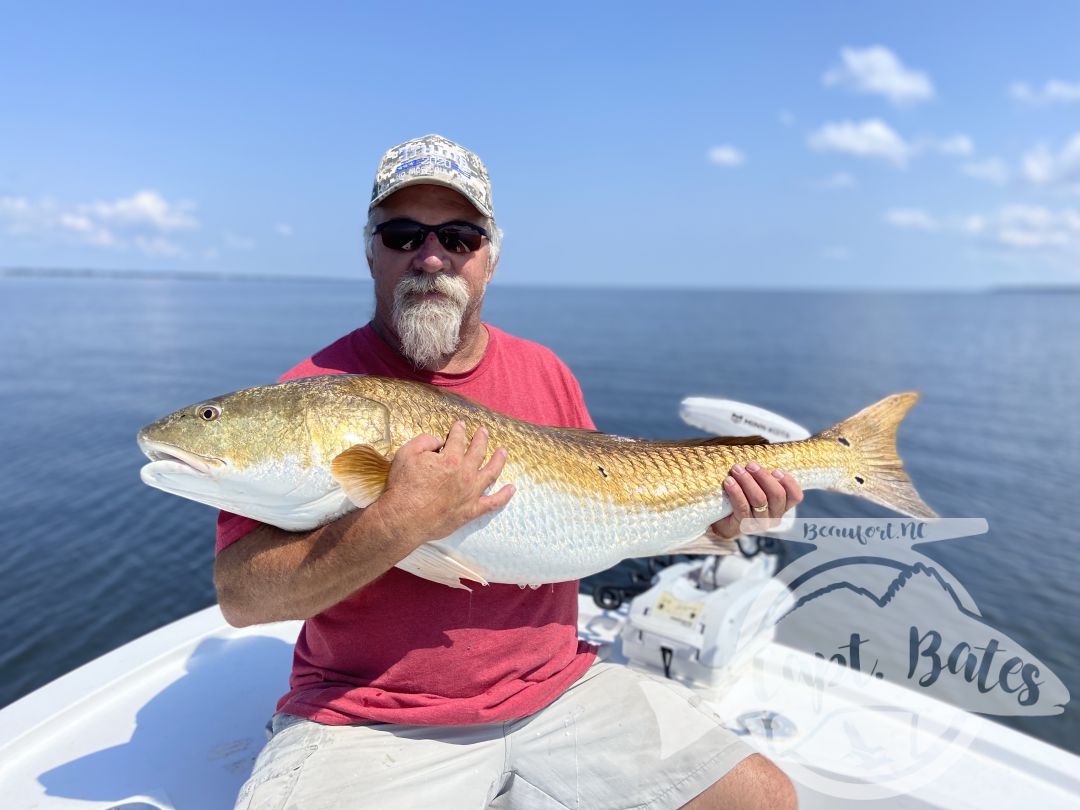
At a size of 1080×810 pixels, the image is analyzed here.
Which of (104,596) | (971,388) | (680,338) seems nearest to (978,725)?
(104,596)

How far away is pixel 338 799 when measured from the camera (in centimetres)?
234

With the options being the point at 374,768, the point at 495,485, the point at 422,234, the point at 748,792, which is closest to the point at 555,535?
the point at 495,485

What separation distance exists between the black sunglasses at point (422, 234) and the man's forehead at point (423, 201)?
0.08m

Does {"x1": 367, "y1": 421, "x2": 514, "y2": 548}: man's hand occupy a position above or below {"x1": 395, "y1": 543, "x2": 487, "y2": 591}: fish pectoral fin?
above

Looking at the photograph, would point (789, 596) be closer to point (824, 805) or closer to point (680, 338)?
point (824, 805)

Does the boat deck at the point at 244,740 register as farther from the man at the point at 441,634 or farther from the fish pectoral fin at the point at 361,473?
the fish pectoral fin at the point at 361,473

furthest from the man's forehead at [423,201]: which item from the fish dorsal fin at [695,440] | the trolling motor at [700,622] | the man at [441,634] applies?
the trolling motor at [700,622]

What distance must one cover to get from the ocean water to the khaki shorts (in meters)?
6.09

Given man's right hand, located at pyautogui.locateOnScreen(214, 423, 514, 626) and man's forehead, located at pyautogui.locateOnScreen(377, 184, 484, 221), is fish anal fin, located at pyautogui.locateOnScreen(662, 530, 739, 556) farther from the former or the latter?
man's forehead, located at pyautogui.locateOnScreen(377, 184, 484, 221)

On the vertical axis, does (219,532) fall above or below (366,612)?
above

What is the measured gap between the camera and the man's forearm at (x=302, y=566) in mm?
2234

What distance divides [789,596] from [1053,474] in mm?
14650

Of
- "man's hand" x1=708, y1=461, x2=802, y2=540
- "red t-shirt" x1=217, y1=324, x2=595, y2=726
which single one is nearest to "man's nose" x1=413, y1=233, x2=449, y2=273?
"red t-shirt" x1=217, y1=324, x2=595, y2=726

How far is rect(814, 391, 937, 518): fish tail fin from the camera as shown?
3248 millimetres
